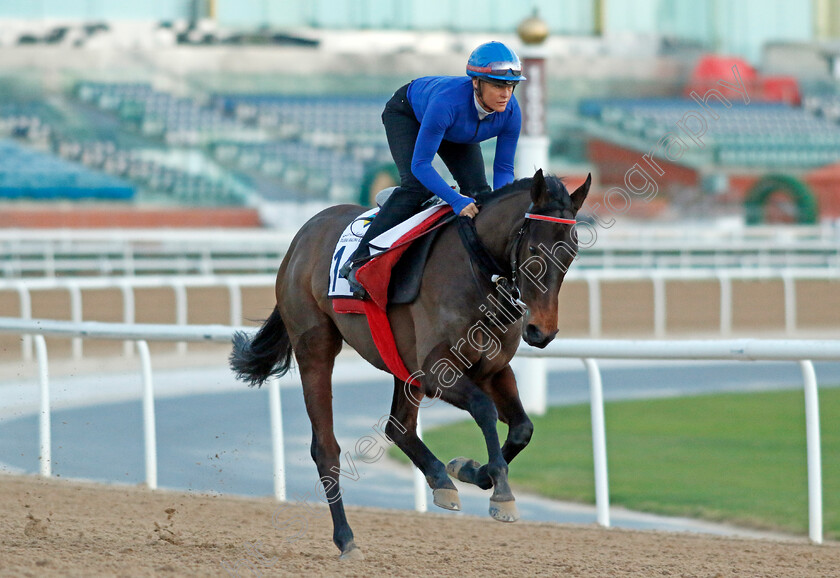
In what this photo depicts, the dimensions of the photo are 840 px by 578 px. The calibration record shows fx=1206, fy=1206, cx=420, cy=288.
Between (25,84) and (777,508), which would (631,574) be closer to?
(777,508)

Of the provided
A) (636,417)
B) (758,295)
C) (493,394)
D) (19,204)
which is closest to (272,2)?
(19,204)

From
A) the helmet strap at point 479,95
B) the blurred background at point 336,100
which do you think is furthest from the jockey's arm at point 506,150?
the blurred background at point 336,100

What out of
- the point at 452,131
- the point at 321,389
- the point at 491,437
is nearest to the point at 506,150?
the point at 452,131

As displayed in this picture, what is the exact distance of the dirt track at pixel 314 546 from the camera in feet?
14.1

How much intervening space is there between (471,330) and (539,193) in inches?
21.2

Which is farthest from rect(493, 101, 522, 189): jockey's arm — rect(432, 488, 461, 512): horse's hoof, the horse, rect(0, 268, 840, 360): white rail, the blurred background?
the blurred background

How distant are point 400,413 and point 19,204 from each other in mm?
20631

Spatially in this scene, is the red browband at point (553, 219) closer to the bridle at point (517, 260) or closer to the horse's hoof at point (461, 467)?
the bridle at point (517, 260)

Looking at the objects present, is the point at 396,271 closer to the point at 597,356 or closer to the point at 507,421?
the point at 507,421

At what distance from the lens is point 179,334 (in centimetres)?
662

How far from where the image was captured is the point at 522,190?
4176mm

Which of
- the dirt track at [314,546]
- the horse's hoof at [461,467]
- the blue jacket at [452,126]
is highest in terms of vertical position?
the blue jacket at [452,126]

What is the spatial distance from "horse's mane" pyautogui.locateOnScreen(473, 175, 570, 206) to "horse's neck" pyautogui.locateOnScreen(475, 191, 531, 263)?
3 centimetres

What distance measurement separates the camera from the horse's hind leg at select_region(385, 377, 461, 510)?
4199 millimetres
